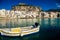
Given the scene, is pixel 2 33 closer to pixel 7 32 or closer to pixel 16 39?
pixel 7 32

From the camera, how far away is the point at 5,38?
5.96 m

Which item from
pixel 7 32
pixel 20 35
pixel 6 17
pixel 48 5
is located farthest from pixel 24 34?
pixel 6 17

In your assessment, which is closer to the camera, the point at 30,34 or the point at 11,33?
the point at 11,33

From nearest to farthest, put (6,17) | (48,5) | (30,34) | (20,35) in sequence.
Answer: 1. (20,35)
2. (30,34)
3. (48,5)
4. (6,17)

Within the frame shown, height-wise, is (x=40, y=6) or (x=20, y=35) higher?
(x=40, y=6)

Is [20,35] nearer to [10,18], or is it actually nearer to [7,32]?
[7,32]

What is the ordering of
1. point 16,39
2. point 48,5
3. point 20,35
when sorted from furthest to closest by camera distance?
point 48,5 → point 20,35 → point 16,39

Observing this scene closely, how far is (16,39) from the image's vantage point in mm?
5883

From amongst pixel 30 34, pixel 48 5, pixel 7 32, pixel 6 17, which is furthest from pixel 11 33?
pixel 6 17

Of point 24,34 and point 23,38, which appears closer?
point 23,38

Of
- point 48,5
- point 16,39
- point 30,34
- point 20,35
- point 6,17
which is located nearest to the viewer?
point 16,39

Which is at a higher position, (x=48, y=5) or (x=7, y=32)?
(x=48, y=5)

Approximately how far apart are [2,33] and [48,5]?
9.37ft

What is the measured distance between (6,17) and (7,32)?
5.10 m
